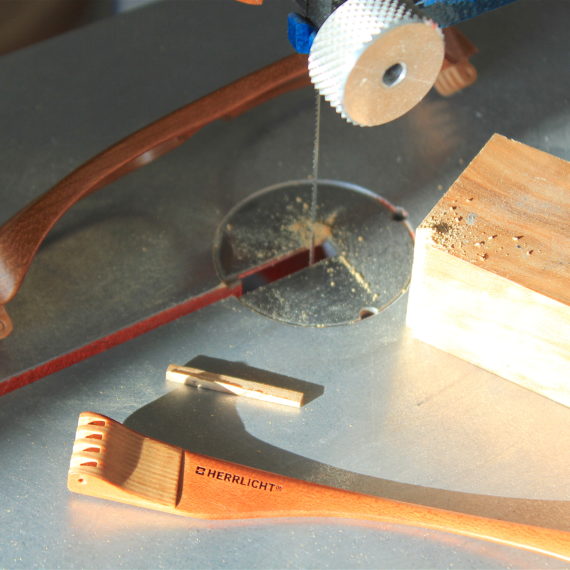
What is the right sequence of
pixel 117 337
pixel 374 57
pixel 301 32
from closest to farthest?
pixel 374 57 < pixel 301 32 < pixel 117 337

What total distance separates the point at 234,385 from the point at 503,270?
0.75 ft

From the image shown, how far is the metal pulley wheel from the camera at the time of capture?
52cm

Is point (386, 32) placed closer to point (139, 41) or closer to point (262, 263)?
point (262, 263)

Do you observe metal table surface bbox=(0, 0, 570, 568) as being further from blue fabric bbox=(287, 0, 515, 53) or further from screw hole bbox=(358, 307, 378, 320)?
blue fabric bbox=(287, 0, 515, 53)

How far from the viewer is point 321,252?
2.80 feet

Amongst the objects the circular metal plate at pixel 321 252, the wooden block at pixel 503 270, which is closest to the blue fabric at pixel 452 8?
the wooden block at pixel 503 270

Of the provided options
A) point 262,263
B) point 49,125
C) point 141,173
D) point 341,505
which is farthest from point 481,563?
point 49,125

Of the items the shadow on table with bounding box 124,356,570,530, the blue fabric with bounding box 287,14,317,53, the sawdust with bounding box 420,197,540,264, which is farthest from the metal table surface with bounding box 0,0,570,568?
the blue fabric with bounding box 287,14,317,53

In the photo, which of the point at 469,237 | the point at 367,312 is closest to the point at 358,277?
the point at 367,312

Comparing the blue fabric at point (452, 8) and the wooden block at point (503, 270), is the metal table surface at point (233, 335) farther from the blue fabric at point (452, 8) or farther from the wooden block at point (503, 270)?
the blue fabric at point (452, 8)

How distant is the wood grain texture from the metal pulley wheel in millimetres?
243

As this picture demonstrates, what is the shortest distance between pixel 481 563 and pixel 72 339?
1.24 feet

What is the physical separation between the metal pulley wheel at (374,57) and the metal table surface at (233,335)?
26cm

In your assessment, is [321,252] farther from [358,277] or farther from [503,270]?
[503,270]
